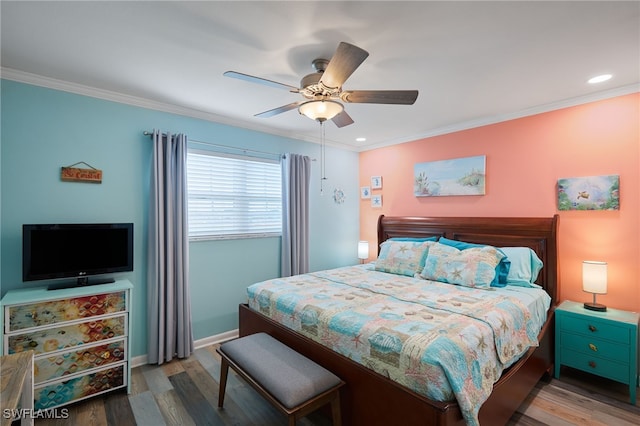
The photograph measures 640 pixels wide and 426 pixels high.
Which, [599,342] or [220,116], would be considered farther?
[220,116]

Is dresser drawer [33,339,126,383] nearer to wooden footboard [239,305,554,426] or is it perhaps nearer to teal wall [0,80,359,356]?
teal wall [0,80,359,356]

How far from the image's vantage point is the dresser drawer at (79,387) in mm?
2141

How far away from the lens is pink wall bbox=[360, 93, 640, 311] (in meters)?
Answer: 2.62

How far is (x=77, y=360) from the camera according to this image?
227 centimetres

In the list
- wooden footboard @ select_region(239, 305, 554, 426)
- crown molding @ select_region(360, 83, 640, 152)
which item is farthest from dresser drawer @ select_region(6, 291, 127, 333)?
crown molding @ select_region(360, 83, 640, 152)

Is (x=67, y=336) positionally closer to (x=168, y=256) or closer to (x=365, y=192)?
(x=168, y=256)

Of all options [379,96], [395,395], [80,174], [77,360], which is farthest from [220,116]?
[395,395]

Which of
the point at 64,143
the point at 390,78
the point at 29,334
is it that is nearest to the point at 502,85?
the point at 390,78

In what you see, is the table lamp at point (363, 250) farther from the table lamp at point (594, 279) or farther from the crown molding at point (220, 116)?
the table lamp at point (594, 279)

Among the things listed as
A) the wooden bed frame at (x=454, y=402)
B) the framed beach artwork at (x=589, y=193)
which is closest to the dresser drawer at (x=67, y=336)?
the wooden bed frame at (x=454, y=402)

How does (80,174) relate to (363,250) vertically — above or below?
above

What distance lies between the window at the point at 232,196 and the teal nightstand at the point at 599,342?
3139mm

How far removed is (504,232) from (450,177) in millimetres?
938

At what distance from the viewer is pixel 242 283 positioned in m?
3.62
